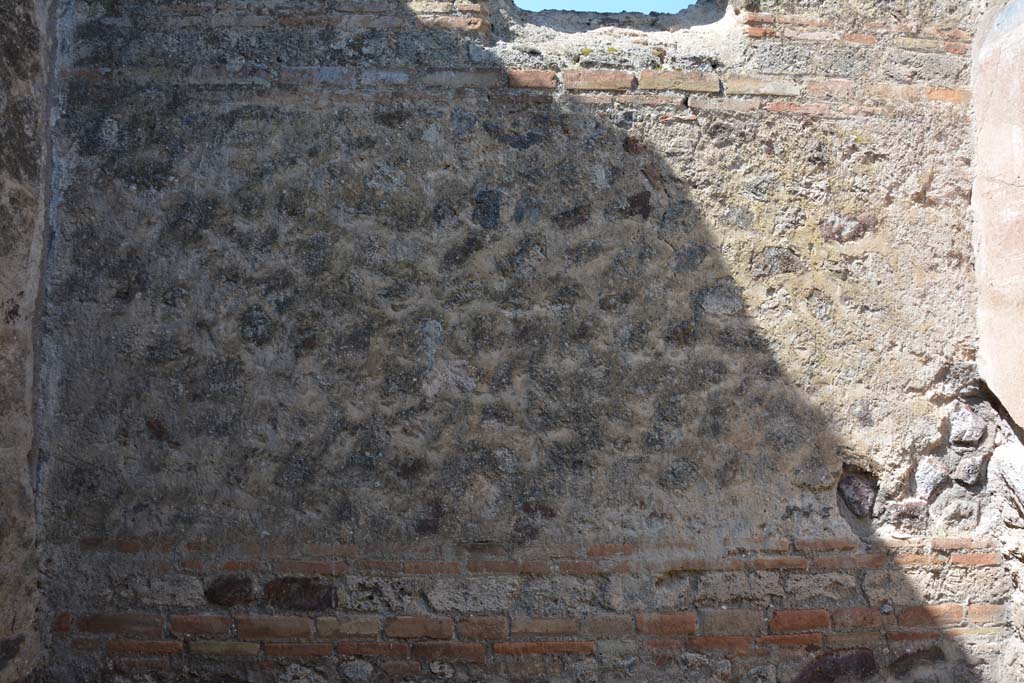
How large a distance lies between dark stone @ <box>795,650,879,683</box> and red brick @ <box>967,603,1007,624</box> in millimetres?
380

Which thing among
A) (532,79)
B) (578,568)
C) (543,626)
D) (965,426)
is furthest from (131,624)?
(965,426)

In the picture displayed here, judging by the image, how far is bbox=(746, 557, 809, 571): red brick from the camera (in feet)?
9.20

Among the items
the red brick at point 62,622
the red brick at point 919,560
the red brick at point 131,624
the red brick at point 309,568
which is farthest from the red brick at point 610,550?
the red brick at point 62,622

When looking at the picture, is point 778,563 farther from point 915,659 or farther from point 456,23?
point 456,23

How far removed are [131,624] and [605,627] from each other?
152 centimetres

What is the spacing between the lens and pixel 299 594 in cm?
273

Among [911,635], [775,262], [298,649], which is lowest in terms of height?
[298,649]

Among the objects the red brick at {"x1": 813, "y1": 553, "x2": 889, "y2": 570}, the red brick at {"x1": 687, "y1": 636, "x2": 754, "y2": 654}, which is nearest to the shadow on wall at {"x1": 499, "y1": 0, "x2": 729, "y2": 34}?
the red brick at {"x1": 813, "y1": 553, "x2": 889, "y2": 570}

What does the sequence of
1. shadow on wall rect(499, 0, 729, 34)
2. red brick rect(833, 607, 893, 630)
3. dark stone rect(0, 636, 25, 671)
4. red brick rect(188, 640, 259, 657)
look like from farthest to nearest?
shadow on wall rect(499, 0, 729, 34)
red brick rect(833, 607, 893, 630)
red brick rect(188, 640, 259, 657)
dark stone rect(0, 636, 25, 671)

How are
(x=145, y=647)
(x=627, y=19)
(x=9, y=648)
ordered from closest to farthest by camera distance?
(x=9, y=648) → (x=145, y=647) → (x=627, y=19)

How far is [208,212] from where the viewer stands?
2.84m

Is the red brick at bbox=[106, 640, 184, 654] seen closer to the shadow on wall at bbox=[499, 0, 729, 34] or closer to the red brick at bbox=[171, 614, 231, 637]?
the red brick at bbox=[171, 614, 231, 637]

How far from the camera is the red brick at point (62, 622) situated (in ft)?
8.93

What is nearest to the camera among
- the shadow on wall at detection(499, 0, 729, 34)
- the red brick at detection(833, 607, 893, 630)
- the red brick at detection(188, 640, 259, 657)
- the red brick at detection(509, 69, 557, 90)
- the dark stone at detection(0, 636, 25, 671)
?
the dark stone at detection(0, 636, 25, 671)
